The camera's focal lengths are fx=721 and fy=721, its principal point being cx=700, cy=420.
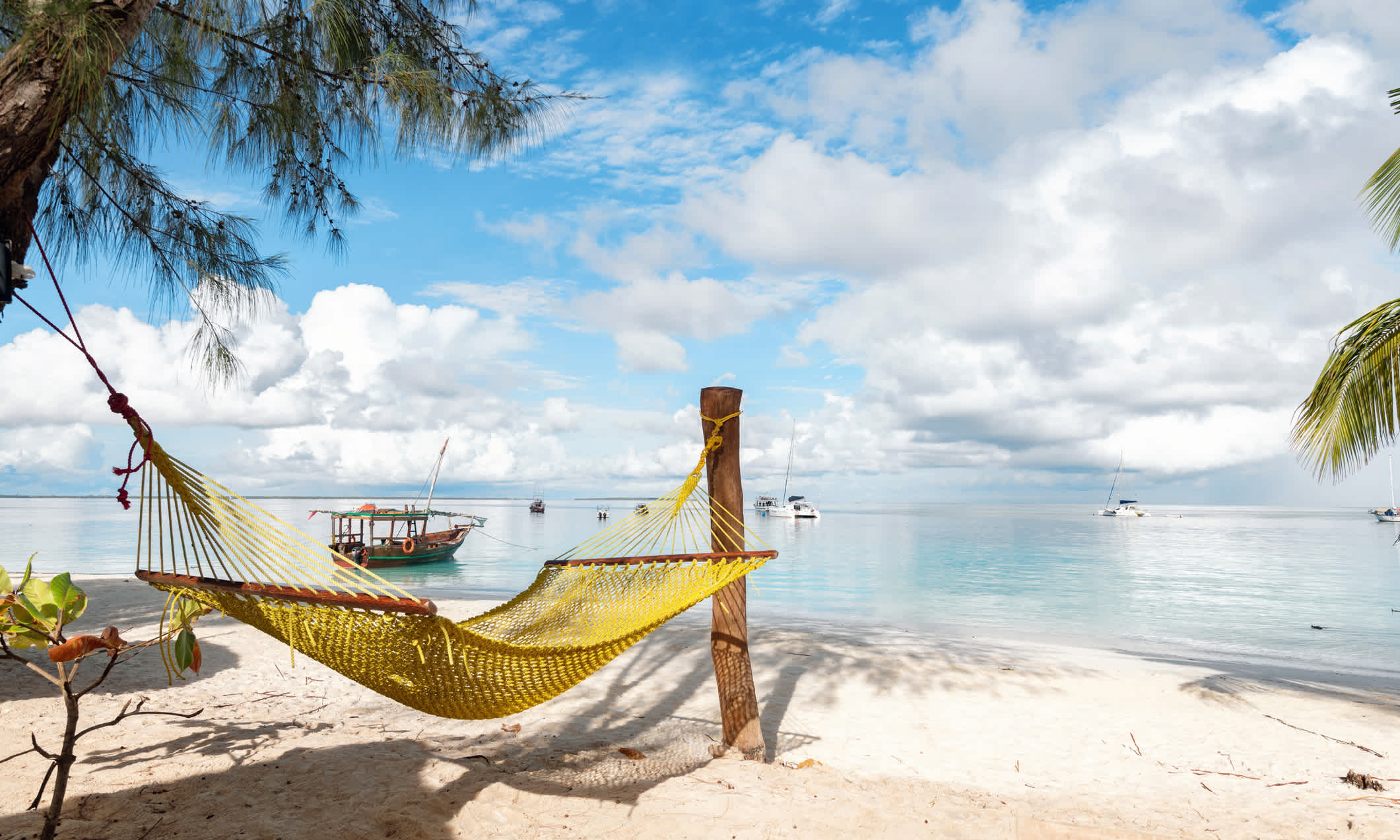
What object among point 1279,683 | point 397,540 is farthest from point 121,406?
point 397,540

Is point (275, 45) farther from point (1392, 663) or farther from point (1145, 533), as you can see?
point (1145, 533)

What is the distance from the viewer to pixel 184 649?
1351mm

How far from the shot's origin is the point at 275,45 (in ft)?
8.59

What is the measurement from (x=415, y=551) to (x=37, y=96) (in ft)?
49.4

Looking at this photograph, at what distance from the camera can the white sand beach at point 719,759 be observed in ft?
5.78

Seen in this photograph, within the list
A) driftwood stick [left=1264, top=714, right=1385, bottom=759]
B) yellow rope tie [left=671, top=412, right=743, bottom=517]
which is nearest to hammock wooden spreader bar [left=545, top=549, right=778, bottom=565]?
yellow rope tie [left=671, top=412, right=743, bottom=517]

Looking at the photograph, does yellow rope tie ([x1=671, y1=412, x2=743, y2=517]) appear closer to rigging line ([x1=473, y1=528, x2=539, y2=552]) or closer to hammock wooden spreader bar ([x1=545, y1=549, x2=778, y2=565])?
hammock wooden spreader bar ([x1=545, y1=549, x2=778, y2=565])

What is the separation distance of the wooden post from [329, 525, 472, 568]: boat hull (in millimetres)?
13202

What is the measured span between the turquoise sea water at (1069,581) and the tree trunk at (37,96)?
7135mm

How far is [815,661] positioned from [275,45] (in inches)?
150

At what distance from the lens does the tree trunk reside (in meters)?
1.50

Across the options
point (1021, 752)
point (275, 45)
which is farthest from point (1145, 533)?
point (275, 45)

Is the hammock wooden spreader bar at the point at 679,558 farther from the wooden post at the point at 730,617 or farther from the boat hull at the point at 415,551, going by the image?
the boat hull at the point at 415,551

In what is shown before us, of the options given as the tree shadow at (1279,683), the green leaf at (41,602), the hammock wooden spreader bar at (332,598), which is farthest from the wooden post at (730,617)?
the tree shadow at (1279,683)
